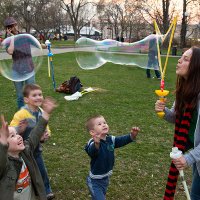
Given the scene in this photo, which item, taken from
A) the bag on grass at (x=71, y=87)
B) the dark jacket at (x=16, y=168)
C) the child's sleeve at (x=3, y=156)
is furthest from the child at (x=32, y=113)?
the bag on grass at (x=71, y=87)

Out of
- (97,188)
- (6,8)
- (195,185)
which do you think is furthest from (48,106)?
(6,8)

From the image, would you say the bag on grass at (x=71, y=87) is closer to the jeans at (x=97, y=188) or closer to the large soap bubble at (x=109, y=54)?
the large soap bubble at (x=109, y=54)

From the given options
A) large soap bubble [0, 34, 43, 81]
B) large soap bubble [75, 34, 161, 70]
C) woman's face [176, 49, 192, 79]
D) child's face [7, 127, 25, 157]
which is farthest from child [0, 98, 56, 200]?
large soap bubble [75, 34, 161, 70]

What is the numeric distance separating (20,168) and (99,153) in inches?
32.3

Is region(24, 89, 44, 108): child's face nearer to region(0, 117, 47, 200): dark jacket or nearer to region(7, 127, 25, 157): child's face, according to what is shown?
region(0, 117, 47, 200): dark jacket

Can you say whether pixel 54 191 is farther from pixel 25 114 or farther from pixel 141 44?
pixel 141 44

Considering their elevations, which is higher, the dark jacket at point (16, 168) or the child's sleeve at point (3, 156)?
the child's sleeve at point (3, 156)

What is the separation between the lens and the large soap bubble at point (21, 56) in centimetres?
503

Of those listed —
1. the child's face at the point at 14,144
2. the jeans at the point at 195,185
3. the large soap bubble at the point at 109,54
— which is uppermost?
the large soap bubble at the point at 109,54

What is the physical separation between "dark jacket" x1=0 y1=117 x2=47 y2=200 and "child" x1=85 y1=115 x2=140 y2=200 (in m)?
0.51

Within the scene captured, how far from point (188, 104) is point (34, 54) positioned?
3.21 m

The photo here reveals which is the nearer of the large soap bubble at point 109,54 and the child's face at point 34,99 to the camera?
the child's face at point 34,99

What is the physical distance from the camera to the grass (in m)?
3.97

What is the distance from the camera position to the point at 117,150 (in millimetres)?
5117
